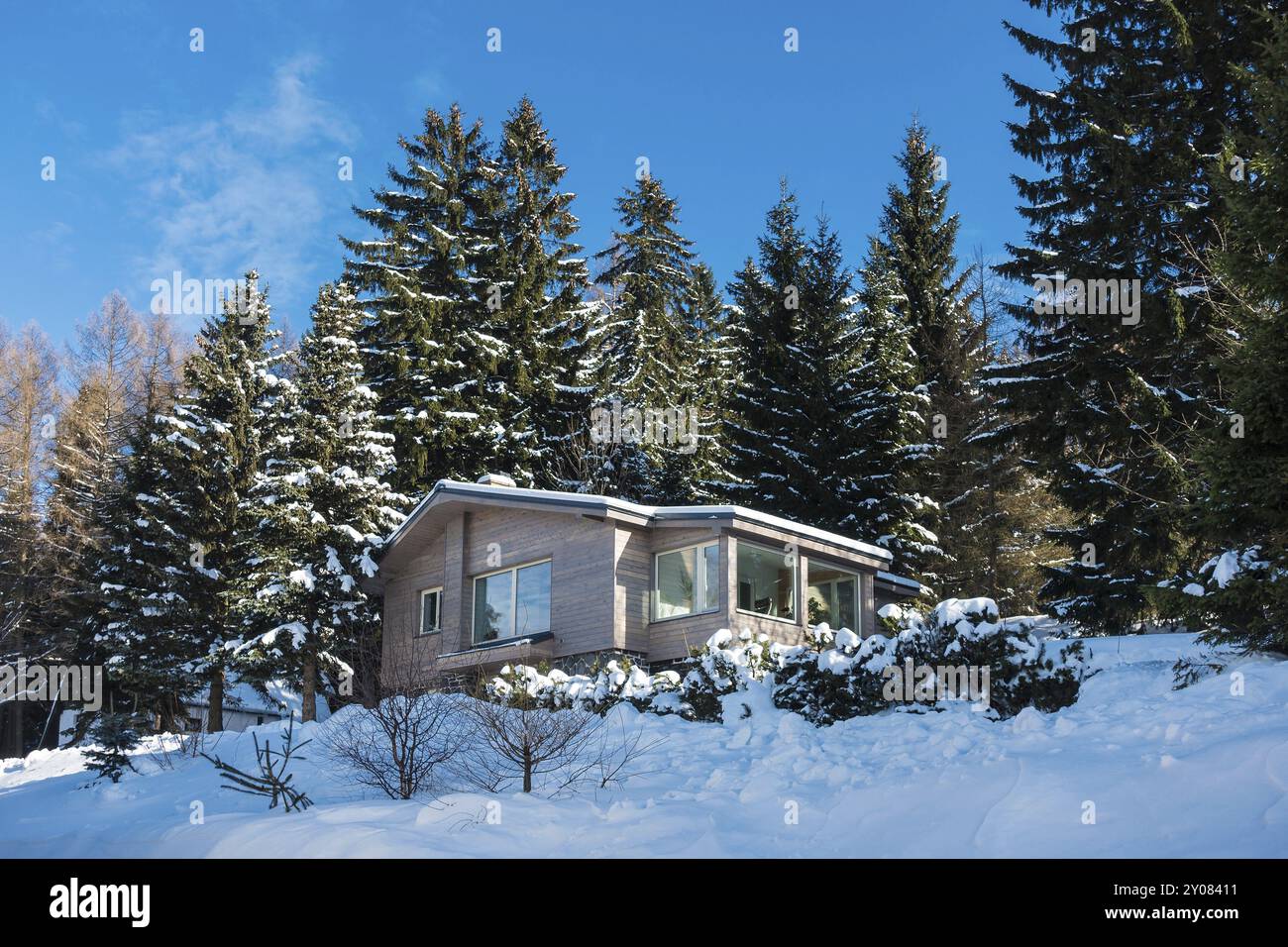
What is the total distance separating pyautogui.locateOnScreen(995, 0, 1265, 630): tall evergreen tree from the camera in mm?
17375

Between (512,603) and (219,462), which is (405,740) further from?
(219,462)

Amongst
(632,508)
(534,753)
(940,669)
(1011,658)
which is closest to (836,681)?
(940,669)

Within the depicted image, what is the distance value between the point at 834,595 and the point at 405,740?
13.0 meters

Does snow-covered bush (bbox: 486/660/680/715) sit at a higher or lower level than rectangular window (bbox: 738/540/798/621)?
lower

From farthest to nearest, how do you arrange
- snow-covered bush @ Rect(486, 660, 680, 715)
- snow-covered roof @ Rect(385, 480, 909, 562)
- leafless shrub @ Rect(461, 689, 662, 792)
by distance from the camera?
1. snow-covered roof @ Rect(385, 480, 909, 562)
2. snow-covered bush @ Rect(486, 660, 680, 715)
3. leafless shrub @ Rect(461, 689, 662, 792)

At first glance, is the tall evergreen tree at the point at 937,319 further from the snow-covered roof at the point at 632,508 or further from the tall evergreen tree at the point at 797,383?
the snow-covered roof at the point at 632,508

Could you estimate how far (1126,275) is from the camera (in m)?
18.3

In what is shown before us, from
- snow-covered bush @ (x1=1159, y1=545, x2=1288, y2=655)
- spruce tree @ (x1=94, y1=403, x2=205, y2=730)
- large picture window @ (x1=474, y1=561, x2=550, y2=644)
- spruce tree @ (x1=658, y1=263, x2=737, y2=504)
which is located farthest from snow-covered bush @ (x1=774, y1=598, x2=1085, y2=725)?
spruce tree @ (x1=94, y1=403, x2=205, y2=730)

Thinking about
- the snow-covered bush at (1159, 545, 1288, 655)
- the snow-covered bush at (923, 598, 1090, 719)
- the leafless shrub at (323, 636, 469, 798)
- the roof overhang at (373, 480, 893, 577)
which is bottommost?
the leafless shrub at (323, 636, 469, 798)

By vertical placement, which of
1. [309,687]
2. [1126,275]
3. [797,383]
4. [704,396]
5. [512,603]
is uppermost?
[704,396]

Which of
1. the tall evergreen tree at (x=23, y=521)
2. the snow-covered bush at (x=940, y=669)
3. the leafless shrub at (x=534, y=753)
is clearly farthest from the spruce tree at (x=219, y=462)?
the snow-covered bush at (x=940, y=669)

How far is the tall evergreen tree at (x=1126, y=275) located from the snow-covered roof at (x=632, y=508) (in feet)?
14.4

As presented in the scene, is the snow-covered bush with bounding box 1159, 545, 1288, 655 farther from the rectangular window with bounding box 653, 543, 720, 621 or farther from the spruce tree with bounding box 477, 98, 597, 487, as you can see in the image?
the spruce tree with bounding box 477, 98, 597, 487

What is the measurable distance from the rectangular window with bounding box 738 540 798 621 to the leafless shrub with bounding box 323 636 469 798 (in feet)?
27.0
